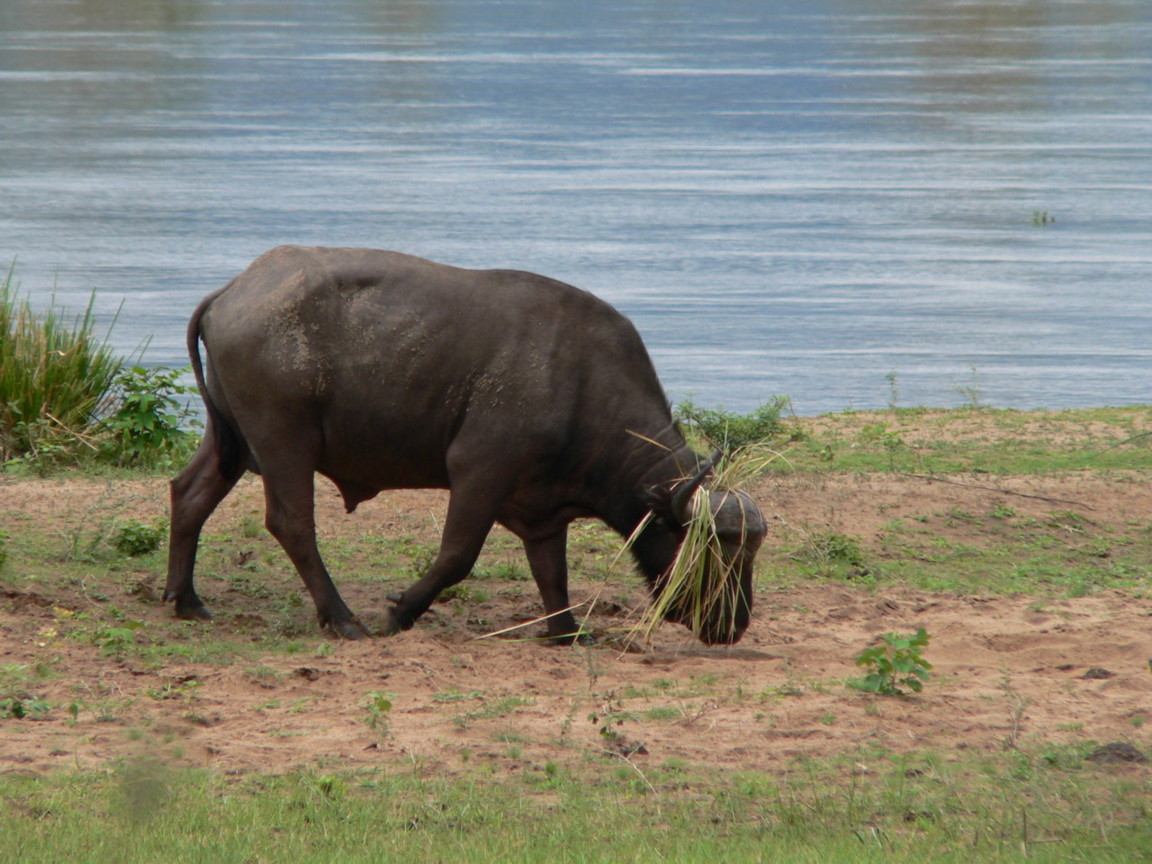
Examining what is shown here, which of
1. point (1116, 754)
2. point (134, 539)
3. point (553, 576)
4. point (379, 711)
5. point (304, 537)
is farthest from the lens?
point (134, 539)

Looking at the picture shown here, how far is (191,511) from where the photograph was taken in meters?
7.94

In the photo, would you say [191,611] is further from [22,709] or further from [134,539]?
[22,709]

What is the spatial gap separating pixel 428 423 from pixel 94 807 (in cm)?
275

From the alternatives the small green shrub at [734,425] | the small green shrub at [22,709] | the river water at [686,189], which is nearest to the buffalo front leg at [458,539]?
the small green shrub at [22,709]

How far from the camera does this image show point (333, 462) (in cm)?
766

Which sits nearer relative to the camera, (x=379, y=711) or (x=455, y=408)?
(x=379, y=711)

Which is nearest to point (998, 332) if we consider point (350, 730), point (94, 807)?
point (350, 730)

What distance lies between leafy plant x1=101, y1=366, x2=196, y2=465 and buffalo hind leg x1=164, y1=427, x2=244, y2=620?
9.05ft

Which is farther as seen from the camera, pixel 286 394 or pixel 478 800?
pixel 286 394

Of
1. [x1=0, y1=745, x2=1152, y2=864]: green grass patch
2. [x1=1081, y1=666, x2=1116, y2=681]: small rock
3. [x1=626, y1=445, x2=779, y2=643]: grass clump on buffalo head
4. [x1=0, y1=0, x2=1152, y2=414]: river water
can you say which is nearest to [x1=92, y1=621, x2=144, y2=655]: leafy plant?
[x1=0, y1=745, x2=1152, y2=864]: green grass patch

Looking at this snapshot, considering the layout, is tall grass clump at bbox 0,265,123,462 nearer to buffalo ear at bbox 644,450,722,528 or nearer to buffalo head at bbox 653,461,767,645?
buffalo ear at bbox 644,450,722,528

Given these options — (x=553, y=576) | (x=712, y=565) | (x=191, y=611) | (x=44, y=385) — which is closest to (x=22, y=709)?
(x=191, y=611)

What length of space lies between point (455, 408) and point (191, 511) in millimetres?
1433

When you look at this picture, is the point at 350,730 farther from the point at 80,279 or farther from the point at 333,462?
the point at 80,279
